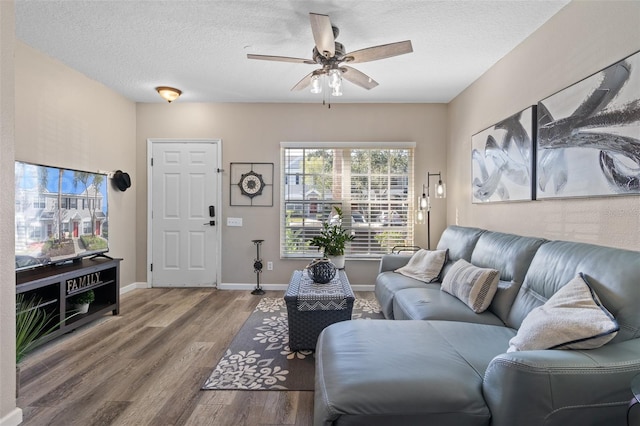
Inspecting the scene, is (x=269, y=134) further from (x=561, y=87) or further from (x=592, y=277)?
(x=592, y=277)

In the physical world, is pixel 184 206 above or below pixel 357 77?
below

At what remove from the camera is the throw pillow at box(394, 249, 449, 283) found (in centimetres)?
310

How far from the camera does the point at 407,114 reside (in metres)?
4.52

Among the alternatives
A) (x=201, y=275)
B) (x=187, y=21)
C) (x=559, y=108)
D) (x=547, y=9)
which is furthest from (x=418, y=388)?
(x=201, y=275)

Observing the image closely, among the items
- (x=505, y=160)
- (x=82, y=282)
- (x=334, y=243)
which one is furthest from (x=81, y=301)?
(x=505, y=160)

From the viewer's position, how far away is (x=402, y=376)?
52.6 inches

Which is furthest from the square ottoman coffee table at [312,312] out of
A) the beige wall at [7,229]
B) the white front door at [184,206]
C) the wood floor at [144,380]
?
the white front door at [184,206]

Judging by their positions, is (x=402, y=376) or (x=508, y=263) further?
(x=508, y=263)

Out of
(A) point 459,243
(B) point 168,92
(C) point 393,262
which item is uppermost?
(B) point 168,92

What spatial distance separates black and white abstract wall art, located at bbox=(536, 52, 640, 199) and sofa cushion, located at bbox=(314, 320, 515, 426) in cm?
113

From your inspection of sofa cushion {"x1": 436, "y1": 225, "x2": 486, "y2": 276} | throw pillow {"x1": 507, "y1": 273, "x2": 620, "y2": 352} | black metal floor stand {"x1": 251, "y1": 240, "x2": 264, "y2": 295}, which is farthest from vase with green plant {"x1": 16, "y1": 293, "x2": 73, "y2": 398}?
sofa cushion {"x1": 436, "y1": 225, "x2": 486, "y2": 276}

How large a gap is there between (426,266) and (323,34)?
2258mm

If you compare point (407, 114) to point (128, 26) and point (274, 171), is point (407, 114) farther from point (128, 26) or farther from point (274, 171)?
point (128, 26)

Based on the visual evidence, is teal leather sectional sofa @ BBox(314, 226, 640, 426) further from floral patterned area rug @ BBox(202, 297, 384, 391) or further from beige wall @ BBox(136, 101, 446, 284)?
beige wall @ BBox(136, 101, 446, 284)
